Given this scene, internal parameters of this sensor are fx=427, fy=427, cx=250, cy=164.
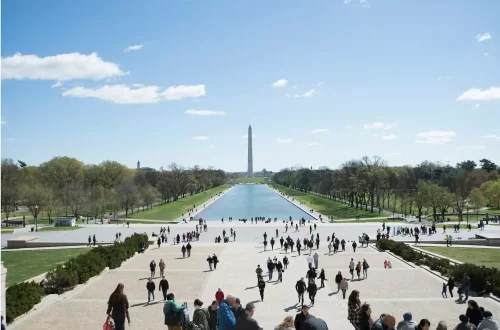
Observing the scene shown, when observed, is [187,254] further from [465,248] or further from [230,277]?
[465,248]

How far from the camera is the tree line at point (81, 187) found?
68000 millimetres

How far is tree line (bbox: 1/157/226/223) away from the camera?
68.0 metres

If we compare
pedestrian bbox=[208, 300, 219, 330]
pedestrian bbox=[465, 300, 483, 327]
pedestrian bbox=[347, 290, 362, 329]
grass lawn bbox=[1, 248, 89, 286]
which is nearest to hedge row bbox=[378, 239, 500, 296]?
pedestrian bbox=[465, 300, 483, 327]

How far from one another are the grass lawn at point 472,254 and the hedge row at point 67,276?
24458 millimetres

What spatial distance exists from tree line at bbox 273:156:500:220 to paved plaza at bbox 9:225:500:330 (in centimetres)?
3618

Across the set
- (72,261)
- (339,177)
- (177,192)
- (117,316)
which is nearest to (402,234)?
(72,261)

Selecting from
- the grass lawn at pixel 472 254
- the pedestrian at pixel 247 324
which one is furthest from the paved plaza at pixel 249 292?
the pedestrian at pixel 247 324

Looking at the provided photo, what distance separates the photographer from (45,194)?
65875 millimetres

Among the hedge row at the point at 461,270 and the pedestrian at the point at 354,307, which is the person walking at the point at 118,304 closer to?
the pedestrian at the point at 354,307

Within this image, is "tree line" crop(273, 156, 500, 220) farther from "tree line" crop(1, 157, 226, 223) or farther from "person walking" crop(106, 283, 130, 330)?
"person walking" crop(106, 283, 130, 330)

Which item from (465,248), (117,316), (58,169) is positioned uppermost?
(58,169)

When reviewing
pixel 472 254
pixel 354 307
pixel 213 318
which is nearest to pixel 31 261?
pixel 213 318

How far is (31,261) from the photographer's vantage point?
3300 centimetres

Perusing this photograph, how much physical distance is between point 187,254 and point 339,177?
226 feet
